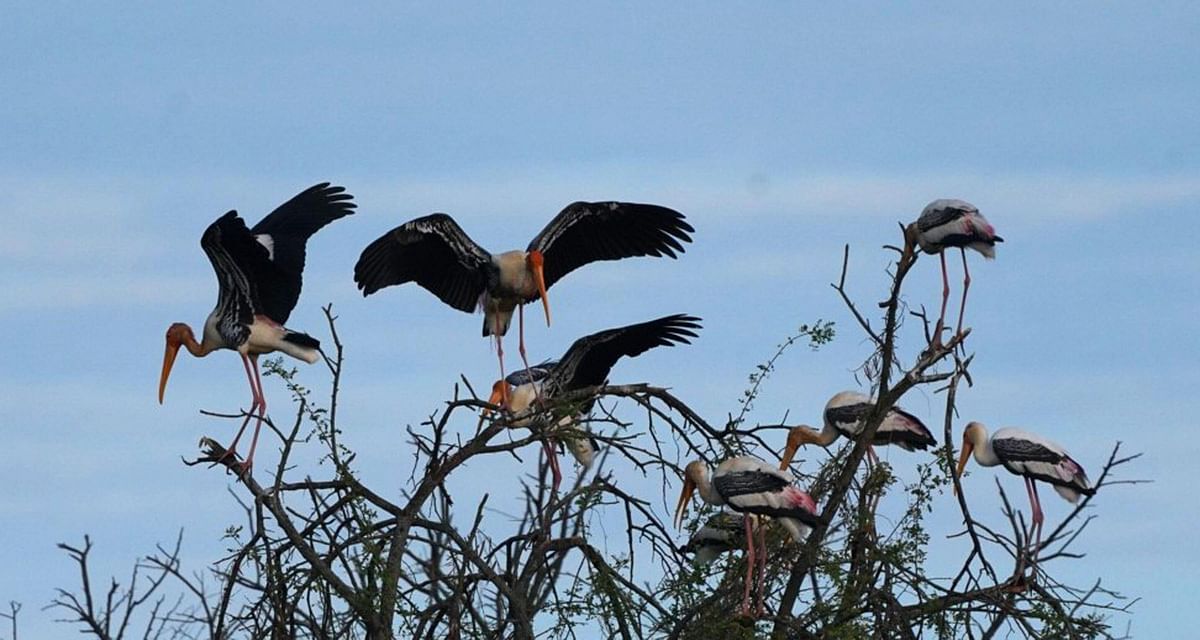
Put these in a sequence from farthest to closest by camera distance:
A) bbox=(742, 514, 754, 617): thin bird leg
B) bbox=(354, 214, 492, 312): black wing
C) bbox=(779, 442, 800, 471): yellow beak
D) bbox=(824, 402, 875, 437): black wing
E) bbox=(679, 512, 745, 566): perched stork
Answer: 1. bbox=(779, 442, 800, 471): yellow beak
2. bbox=(824, 402, 875, 437): black wing
3. bbox=(354, 214, 492, 312): black wing
4. bbox=(679, 512, 745, 566): perched stork
5. bbox=(742, 514, 754, 617): thin bird leg

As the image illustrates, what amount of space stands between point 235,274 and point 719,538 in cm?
291

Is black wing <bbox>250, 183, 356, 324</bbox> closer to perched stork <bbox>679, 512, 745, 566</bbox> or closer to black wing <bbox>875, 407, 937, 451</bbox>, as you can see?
perched stork <bbox>679, 512, 745, 566</bbox>

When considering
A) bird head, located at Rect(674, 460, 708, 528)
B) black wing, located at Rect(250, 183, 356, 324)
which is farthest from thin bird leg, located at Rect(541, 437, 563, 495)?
black wing, located at Rect(250, 183, 356, 324)

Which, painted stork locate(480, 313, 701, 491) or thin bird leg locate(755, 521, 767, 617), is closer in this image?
thin bird leg locate(755, 521, 767, 617)

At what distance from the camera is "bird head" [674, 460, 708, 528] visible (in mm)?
10188

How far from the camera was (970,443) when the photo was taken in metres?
11.1

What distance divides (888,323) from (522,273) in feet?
8.67

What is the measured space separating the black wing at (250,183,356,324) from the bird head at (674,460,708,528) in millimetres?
2320

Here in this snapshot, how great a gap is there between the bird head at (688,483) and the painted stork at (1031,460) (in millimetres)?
1528

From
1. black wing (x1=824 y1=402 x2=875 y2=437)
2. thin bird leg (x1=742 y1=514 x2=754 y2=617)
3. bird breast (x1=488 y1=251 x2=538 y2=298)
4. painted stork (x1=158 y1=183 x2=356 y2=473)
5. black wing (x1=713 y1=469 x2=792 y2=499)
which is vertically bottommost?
thin bird leg (x1=742 y1=514 x2=754 y2=617)

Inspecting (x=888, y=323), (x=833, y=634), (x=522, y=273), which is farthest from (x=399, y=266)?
(x=833, y=634)

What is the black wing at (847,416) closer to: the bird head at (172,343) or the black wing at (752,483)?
the black wing at (752,483)

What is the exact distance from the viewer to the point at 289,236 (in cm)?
1106

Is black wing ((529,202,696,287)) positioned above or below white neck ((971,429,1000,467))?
above
